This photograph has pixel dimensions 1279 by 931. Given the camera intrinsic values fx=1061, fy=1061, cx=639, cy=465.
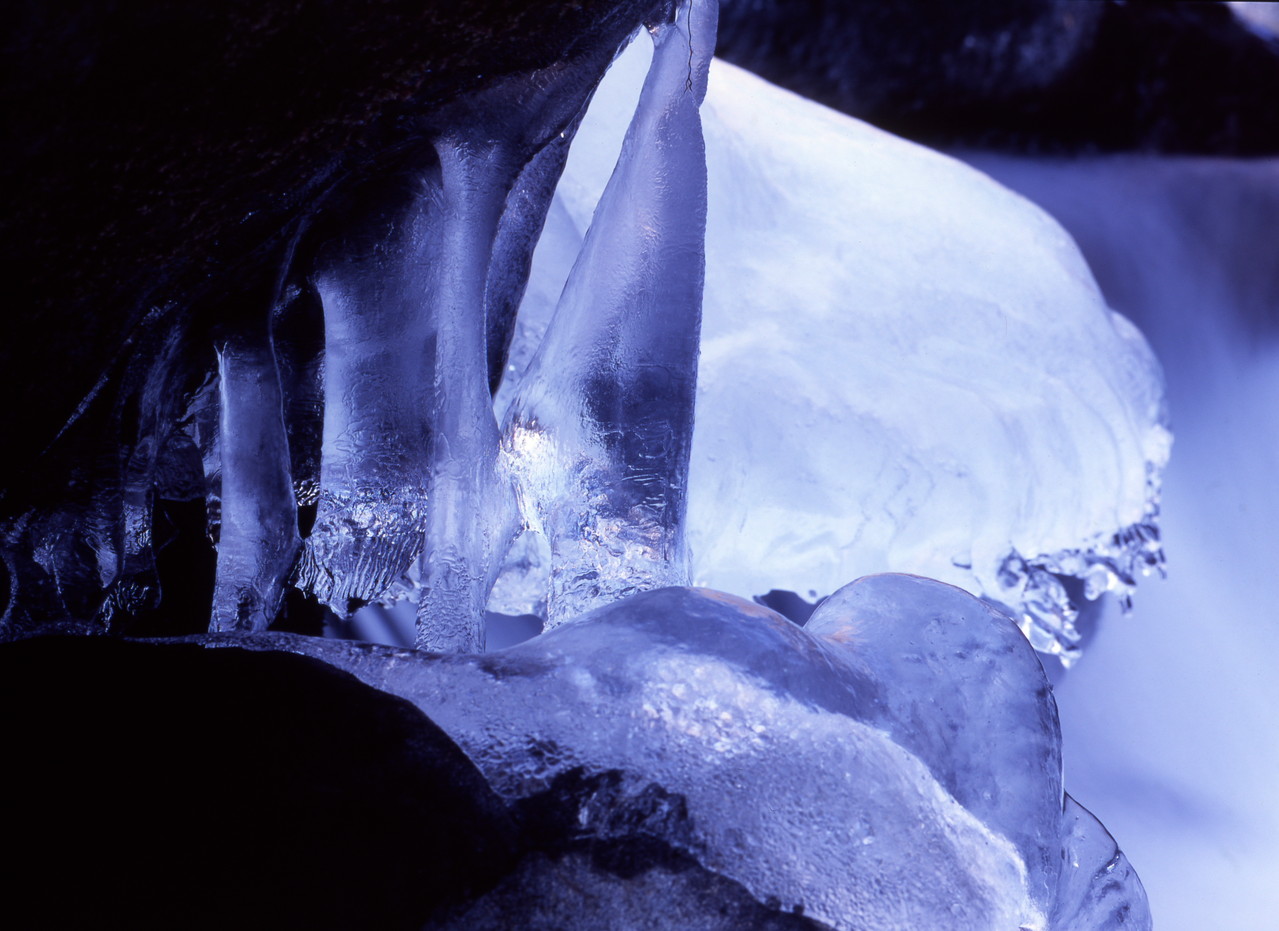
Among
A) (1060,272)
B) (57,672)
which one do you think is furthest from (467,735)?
(1060,272)

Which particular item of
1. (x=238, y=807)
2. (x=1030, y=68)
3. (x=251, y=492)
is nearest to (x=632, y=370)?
(x=251, y=492)

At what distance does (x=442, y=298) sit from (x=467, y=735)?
411 millimetres

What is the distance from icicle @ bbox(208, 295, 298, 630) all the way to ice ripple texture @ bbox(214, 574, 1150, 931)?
270mm

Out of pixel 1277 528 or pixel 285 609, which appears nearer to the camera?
pixel 285 609

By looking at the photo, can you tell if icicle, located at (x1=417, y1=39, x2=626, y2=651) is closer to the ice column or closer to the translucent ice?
the ice column

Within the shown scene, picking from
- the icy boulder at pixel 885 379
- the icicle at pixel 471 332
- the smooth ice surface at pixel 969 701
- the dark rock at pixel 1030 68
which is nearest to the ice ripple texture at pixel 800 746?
the smooth ice surface at pixel 969 701

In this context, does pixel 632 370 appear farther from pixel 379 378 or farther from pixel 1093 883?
pixel 1093 883

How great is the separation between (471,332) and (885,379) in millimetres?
1041

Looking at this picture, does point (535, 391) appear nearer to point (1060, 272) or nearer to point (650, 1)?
point (650, 1)

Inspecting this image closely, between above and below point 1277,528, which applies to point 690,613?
above

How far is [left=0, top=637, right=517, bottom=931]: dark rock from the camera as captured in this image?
1.73 ft

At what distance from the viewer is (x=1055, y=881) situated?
2.23ft

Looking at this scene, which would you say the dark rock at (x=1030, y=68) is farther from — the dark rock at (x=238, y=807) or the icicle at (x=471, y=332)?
the dark rock at (x=238, y=807)

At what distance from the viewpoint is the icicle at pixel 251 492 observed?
0.94m
